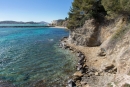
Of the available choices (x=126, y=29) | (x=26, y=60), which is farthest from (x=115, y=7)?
(x=26, y=60)

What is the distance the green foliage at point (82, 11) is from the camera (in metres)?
30.9

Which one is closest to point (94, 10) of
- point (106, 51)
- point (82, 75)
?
point (106, 51)

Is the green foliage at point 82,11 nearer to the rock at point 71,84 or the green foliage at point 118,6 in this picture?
the green foliage at point 118,6

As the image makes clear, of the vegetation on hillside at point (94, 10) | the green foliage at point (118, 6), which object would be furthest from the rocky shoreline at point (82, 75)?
the vegetation on hillside at point (94, 10)

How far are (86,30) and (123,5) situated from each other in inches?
485

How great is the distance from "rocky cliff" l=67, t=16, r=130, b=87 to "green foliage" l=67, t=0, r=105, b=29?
1.43m

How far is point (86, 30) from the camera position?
1298 inches

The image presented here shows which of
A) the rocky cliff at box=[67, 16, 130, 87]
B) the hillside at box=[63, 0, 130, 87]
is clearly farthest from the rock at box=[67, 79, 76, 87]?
the rocky cliff at box=[67, 16, 130, 87]

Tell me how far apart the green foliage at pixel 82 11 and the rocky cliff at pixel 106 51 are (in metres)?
1.43

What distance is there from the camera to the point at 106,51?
2266cm

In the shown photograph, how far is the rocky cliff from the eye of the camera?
1518 cm

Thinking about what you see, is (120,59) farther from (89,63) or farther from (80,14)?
(80,14)

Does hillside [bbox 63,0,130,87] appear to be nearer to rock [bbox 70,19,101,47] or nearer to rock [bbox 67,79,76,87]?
rock [bbox 70,19,101,47]

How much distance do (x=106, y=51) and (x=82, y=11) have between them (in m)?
14.2
